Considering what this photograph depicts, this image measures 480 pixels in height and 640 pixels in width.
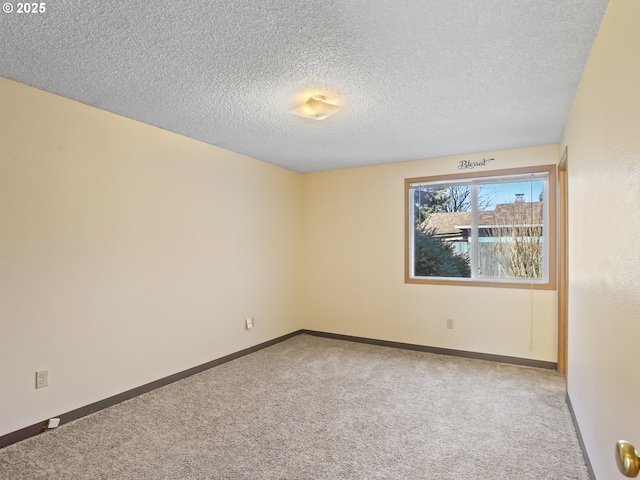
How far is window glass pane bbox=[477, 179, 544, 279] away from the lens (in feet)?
13.0

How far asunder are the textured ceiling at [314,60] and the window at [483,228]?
0.82 m

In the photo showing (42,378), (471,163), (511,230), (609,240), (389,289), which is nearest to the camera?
(609,240)

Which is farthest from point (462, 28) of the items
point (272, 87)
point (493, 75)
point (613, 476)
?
point (613, 476)

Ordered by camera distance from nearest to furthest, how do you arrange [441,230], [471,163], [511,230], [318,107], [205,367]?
1. [318,107]
2. [205,367]
3. [511,230]
4. [471,163]
5. [441,230]

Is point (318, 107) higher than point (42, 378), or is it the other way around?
point (318, 107)

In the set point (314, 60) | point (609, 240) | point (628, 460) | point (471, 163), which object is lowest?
point (628, 460)

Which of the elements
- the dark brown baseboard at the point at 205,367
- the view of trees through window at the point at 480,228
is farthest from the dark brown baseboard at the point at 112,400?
the view of trees through window at the point at 480,228

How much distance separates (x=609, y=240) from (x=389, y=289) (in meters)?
3.15

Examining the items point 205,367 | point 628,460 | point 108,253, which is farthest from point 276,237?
point 628,460

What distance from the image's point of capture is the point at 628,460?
72 centimetres

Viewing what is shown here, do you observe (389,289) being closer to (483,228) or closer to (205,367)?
(483,228)

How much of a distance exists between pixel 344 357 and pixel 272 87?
2998 millimetres

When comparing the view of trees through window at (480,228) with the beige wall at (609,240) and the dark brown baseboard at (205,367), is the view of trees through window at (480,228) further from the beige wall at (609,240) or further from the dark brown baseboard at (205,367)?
the beige wall at (609,240)

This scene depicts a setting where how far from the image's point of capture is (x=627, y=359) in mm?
1382
